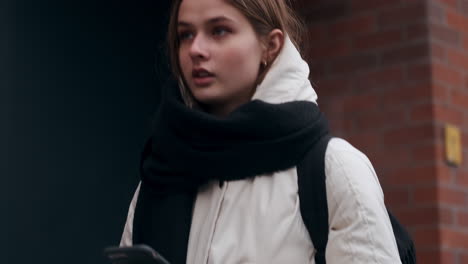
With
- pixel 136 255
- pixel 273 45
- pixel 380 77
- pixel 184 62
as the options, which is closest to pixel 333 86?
pixel 380 77

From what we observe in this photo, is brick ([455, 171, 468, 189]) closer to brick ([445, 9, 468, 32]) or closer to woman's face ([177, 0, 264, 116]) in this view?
brick ([445, 9, 468, 32])

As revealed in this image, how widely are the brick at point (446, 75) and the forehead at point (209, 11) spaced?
2.15 m

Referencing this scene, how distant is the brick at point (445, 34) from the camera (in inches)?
179

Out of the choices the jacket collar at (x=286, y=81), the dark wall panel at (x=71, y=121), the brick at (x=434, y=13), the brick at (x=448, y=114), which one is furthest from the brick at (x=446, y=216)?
the jacket collar at (x=286, y=81)

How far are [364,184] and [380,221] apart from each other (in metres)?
0.09

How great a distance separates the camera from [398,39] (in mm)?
4609

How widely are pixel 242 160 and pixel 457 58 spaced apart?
2483 millimetres

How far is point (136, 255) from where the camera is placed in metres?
2.10

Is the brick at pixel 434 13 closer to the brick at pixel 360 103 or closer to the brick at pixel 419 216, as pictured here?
the brick at pixel 360 103

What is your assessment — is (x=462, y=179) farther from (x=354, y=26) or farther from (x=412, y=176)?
(x=354, y=26)

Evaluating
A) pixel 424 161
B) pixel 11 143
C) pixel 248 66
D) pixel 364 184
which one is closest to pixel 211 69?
pixel 248 66

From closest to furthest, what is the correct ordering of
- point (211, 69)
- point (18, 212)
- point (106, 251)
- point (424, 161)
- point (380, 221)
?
point (106, 251)
point (380, 221)
point (211, 69)
point (18, 212)
point (424, 161)

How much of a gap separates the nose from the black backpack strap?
37cm

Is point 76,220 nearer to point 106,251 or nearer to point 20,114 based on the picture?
point 20,114
